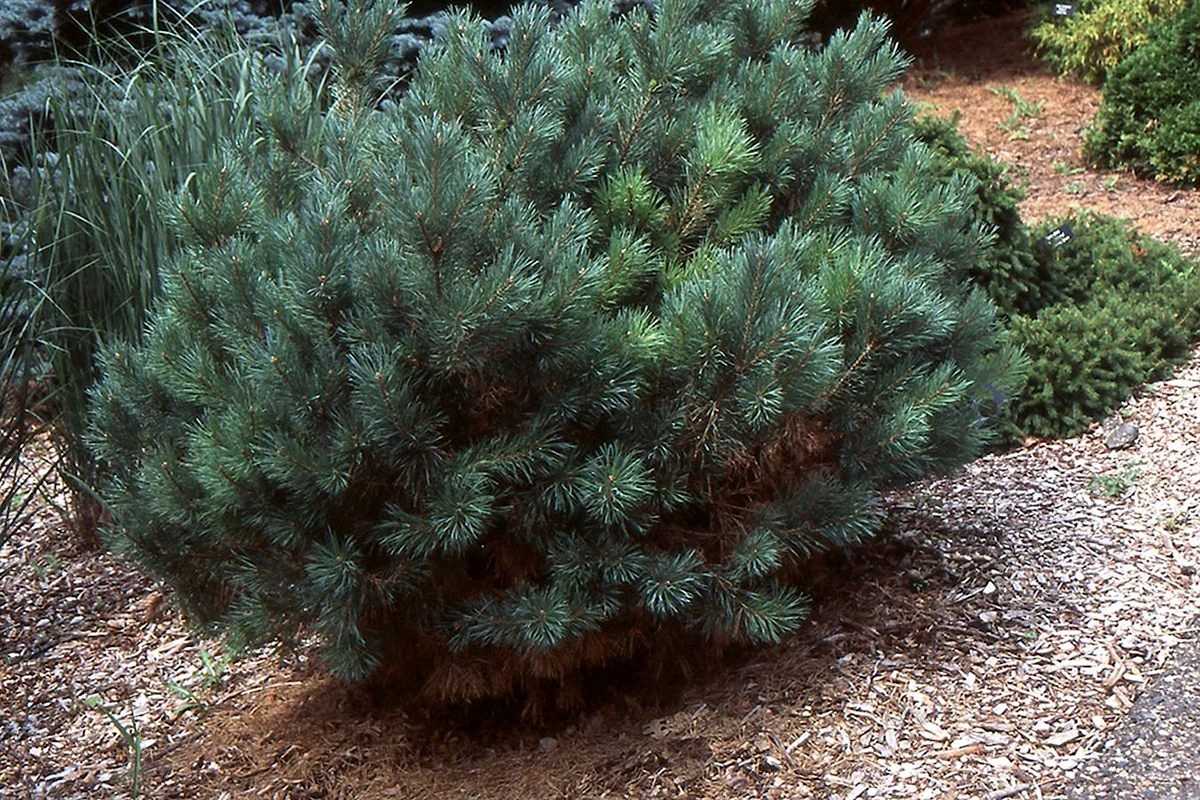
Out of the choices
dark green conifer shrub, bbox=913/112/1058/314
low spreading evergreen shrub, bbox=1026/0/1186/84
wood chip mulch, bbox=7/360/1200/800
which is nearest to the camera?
wood chip mulch, bbox=7/360/1200/800

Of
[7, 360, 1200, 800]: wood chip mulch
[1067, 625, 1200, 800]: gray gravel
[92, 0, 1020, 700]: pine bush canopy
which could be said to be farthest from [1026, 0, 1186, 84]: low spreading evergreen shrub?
[1067, 625, 1200, 800]: gray gravel

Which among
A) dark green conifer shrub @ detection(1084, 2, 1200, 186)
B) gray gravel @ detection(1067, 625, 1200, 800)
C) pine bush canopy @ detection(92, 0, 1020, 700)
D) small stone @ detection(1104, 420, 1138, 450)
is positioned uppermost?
pine bush canopy @ detection(92, 0, 1020, 700)

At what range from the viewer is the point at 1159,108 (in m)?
7.21

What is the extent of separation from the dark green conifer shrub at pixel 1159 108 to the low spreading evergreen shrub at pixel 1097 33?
43cm

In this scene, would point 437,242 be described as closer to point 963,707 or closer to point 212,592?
point 212,592

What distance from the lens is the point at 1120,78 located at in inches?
288

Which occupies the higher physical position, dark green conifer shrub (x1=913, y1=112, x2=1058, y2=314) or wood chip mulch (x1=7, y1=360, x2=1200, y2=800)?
dark green conifer shrub (x1=913, y1=112, x2=1058, y2=314)

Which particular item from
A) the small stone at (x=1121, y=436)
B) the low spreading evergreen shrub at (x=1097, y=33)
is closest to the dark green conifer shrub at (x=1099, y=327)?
the small stone at (x=1121, y=436)

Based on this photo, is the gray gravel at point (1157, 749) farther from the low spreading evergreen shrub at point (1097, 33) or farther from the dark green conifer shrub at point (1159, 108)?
the low spreading evergreen shrub at point (1097, 33)

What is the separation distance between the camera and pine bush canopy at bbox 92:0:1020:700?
8.59 feet

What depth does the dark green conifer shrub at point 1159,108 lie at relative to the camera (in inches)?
277

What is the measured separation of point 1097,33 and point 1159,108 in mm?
1179

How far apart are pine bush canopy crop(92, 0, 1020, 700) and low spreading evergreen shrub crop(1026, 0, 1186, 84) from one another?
5.52 meters

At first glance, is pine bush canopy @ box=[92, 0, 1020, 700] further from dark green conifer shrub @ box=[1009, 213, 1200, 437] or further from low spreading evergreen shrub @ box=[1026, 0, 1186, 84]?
low spreading evergreen shrub @ box=[1026, 0, 1186, 84]
